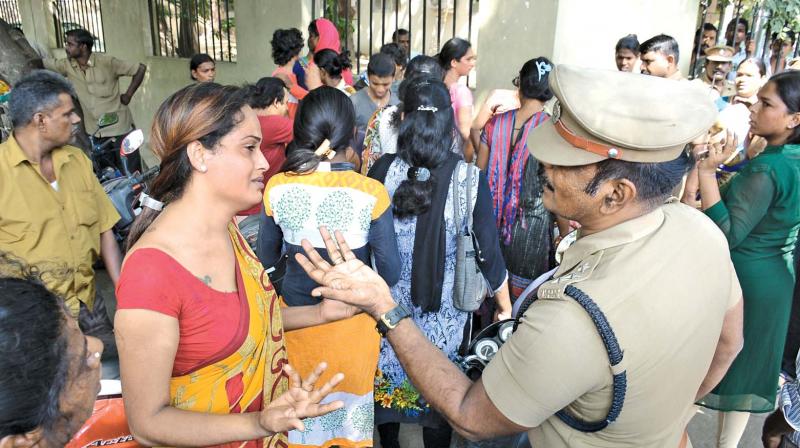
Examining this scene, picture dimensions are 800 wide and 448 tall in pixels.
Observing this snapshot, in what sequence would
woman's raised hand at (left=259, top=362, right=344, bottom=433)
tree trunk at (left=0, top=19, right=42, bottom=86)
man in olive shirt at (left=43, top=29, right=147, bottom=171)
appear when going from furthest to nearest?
man in olive shirt at (left=43, top=29, right=147, bottom=171), tree trunk at (left=0, top=19, right=42, bottom=86), woman's raised hand at (left=259, top=362, right=344, bottom=433)

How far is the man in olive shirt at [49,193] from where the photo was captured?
7.93 ft

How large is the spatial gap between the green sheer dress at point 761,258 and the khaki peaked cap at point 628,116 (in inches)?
51.4

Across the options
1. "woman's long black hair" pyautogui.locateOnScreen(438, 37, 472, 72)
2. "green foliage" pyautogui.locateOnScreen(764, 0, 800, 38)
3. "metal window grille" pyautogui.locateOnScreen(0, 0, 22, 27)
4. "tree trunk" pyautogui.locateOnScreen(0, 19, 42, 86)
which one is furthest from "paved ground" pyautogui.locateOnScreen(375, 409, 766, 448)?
"metal window grille" pyautogui.locateOnScreen(0, 0, 22, 27)

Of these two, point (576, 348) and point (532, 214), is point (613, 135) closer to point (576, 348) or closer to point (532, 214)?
point (576, 348)

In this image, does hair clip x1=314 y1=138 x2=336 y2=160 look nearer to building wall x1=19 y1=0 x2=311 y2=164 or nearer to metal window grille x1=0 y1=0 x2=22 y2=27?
building wall x1=19 y1=0 x2=311 y2=164

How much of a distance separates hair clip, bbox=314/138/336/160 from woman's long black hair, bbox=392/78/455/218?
1.01 ft

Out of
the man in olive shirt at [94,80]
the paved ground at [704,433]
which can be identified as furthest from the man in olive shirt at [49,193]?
the man in olive shirt at [94,80]

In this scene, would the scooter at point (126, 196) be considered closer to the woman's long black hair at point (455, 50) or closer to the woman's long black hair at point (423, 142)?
the woman's long black hair at point (423, 142)

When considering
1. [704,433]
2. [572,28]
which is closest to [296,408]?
[704,433]

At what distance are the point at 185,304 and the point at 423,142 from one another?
130 cm

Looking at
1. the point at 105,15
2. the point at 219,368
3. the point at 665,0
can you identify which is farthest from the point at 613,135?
the point at 105,15

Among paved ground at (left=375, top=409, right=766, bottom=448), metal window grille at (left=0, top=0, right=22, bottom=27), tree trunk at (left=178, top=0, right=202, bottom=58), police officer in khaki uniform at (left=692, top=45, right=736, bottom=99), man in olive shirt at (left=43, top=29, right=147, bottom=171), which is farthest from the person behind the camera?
metal window grille at (left=0, top=0, right=22, bottom=27)

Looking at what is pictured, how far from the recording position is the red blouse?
4.51ft

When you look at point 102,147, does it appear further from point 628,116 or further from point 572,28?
point 628,116
